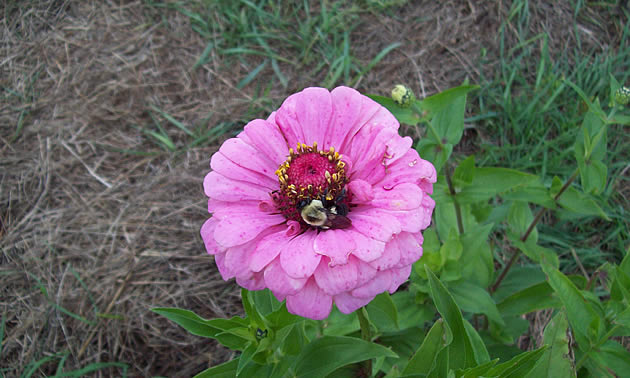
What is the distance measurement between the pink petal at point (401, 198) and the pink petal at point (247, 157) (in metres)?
0.38

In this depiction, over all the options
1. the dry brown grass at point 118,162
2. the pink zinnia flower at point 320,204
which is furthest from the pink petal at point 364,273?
the dry brown grass at point 118,162

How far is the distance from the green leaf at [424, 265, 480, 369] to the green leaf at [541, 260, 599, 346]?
0.56 meters

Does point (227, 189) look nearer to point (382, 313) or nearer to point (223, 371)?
point (223, 371)

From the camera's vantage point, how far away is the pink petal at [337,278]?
50.5 inches

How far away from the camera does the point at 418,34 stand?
3.89 m

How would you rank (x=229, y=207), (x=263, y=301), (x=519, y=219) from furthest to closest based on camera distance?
1. (x=519, y=219)
2. (x=263, y=301)
3. (x=229, y=207)

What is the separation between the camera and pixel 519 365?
4.76ft

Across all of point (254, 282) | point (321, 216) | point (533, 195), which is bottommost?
point (533, 195)

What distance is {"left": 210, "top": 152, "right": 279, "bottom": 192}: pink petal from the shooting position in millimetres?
1507

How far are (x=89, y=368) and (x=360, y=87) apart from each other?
255cm

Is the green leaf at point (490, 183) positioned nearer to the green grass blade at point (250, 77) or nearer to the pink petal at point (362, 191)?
the pink petal at point (362, 191)

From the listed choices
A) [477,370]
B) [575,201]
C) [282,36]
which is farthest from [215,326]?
[282,36]

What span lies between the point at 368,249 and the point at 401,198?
0.18m

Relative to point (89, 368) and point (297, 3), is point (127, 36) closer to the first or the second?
point (297, 3)
